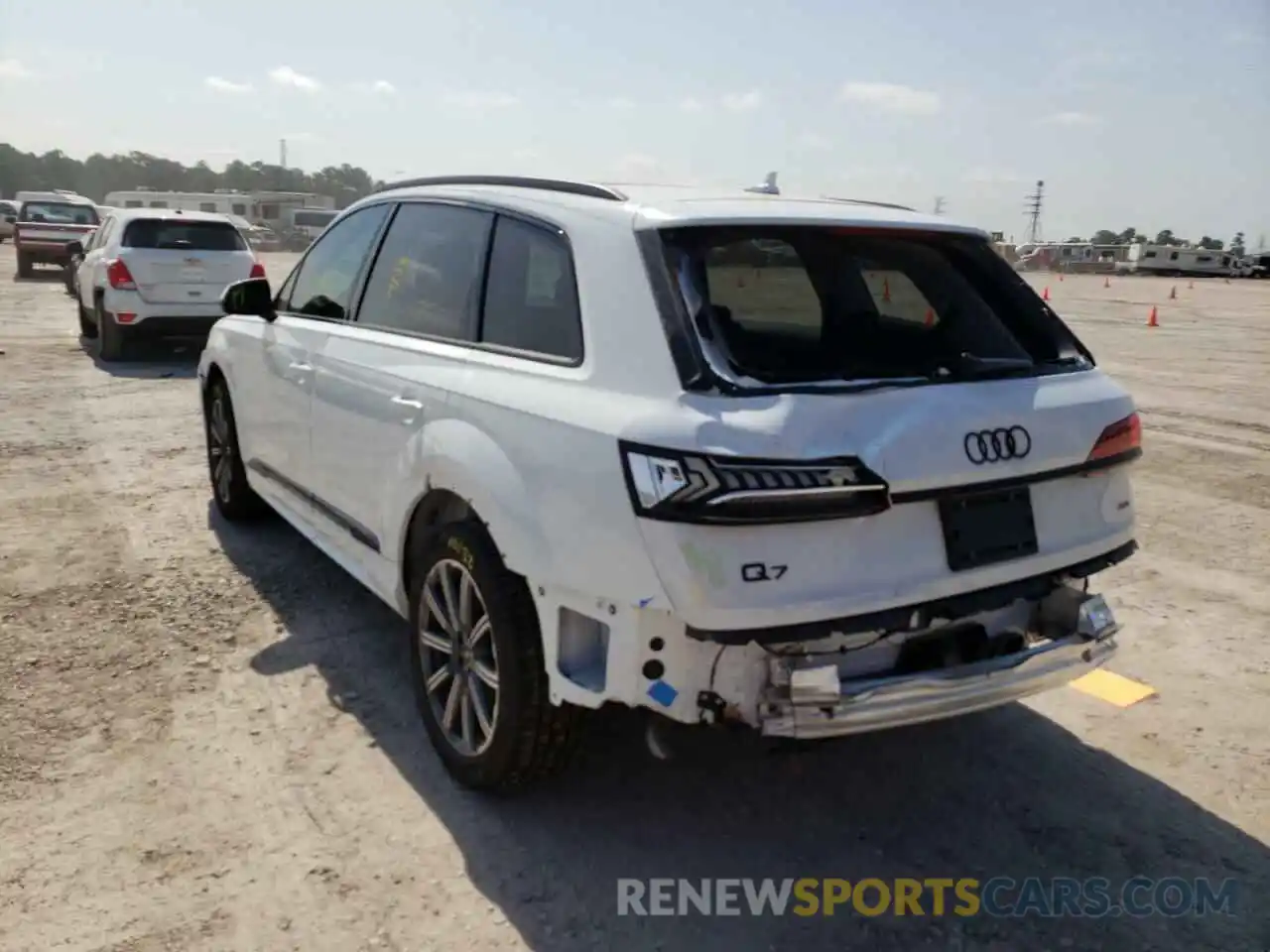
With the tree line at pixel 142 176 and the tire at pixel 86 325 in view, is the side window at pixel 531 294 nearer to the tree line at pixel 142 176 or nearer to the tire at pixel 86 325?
the tire at pixel 86 325

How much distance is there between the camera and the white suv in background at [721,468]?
2.46m

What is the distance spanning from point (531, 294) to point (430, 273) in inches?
28.3

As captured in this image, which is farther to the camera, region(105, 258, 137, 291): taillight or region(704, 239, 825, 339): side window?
region(105, 258, 137, 291): taillight

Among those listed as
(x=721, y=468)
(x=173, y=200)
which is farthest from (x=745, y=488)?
(x=173, y=200)

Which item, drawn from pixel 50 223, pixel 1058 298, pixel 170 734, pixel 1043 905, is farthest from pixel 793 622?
pixel 1058 298

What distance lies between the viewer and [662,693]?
2547 mm

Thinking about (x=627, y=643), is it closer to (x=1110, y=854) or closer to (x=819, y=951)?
A: (x=819, y=951)

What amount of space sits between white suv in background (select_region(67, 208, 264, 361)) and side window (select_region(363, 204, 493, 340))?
28.1 ft

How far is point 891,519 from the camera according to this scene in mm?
2549

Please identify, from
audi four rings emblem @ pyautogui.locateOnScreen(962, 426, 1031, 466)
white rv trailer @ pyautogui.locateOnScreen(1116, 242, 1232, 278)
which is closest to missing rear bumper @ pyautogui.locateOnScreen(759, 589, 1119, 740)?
audi four rings emblem @ pyautogui.locateOnScreen(962, 426, 1031, 466)

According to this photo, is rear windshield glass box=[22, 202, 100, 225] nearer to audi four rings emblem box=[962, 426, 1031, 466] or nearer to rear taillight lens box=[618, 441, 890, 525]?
rear taillight lens box=[618, 441, 890, 525]

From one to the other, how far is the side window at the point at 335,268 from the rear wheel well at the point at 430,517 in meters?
1.23

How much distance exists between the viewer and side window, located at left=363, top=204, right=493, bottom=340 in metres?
3.47

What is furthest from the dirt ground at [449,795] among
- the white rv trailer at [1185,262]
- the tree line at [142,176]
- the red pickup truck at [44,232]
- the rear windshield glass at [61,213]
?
the tree line at [142,176]
